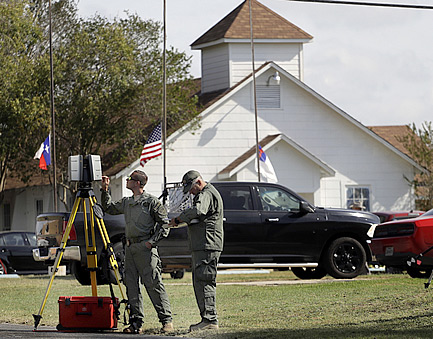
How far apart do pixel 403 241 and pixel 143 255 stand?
681cm

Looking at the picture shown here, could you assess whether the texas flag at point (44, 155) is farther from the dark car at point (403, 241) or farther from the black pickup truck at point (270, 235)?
the dark car at point (403, 241)

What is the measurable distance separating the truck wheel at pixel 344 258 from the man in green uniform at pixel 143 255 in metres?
7.31

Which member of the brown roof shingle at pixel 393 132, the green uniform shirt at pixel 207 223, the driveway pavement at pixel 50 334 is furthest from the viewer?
the brown roof shingle at pixel 393 132

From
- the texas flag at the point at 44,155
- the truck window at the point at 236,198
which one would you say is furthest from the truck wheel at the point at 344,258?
the texas flag at the point at 44,155

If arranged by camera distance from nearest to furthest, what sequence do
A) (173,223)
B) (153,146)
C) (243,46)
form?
1. (173,223)
2. (153,146)
3. (243,46)

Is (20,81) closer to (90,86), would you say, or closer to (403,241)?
(90,86)

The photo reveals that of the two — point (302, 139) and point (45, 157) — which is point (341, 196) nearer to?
point (302, 139)

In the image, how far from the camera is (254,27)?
3888cm

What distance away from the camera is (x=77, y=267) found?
18.7 m

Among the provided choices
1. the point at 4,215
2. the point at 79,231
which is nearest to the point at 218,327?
the point at 79,231

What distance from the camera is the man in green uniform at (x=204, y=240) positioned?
11.2 metres

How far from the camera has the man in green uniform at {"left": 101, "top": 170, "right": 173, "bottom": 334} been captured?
11.3m

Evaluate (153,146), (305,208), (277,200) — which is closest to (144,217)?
(305,208)

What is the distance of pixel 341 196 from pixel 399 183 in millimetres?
2374
